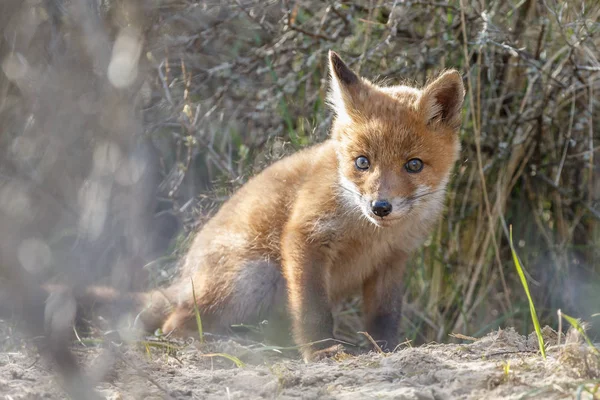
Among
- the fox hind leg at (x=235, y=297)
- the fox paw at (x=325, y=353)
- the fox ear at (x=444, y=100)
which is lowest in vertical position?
the fox paw at (x=325, y=353)

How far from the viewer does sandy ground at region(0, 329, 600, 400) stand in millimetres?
2422

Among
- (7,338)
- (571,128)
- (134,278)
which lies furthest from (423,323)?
(134,278)

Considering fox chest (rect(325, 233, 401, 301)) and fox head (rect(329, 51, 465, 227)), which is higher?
fox head (rect(329, 51, 465, 227))

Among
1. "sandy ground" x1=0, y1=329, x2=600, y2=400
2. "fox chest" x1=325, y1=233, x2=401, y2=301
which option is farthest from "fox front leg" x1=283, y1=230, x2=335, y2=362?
"sandy ground" x1=0, y1=329, x2=600, y2=400

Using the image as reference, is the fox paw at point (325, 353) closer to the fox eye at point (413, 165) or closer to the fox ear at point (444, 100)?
the fox eye at point (413, 165)

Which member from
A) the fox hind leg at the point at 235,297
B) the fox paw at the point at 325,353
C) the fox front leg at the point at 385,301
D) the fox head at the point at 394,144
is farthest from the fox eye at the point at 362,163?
the fox paw at the point at 325,353

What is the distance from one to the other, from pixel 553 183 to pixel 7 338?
429 centimetres

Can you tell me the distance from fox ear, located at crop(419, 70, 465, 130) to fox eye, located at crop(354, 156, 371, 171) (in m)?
0.46

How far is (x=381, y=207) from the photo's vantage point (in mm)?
3592

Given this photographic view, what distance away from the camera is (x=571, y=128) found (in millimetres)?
5109

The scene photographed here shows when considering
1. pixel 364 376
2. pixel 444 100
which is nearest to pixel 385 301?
pixel 444 100

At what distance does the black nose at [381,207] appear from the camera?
359 cm

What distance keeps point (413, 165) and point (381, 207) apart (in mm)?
425

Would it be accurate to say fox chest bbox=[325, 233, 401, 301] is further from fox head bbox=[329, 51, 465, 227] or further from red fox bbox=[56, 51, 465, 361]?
fox head bbox=[329, 51, 465, 227]
